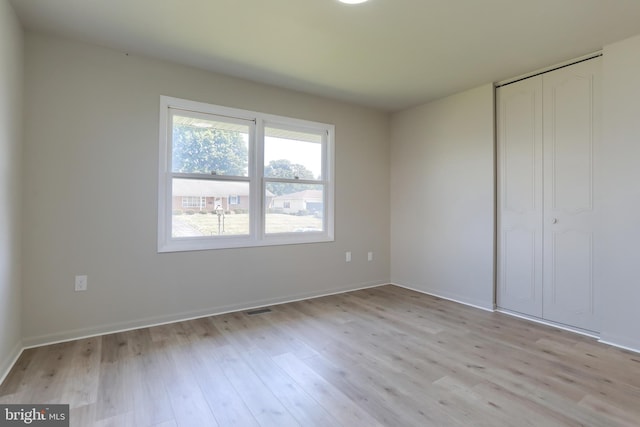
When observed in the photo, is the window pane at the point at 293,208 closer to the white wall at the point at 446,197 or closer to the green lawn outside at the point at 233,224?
the green lawn outside at the point at 233,224

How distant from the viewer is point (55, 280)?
8.55ft

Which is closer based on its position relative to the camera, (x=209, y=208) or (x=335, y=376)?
(x=335, y=376)

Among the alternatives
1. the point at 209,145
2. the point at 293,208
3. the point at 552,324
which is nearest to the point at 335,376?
the point at 293,208

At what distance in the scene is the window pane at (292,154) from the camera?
12.2ft

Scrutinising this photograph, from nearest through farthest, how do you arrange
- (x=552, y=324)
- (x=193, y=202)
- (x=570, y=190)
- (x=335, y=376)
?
(x=335, y=376)
(x=570, y=190)
(x=552, y=324)
(x=193, y=202)

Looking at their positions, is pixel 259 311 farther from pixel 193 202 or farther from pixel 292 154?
pixel 292 154

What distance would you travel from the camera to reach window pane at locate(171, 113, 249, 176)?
3152 mm

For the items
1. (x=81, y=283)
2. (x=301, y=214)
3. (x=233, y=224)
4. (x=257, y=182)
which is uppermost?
(x=257, y=182)

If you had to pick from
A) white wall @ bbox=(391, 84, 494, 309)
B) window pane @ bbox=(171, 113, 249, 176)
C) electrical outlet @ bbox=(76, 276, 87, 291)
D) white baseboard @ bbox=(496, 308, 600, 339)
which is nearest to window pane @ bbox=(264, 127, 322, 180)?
A: window pane @ bbox=(171, 113, 249, 176)

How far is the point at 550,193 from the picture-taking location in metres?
3.08

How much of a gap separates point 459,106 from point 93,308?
425cm

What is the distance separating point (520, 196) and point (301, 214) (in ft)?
7.82

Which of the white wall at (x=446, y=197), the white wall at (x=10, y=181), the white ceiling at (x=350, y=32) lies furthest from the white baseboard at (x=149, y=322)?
the white ceiling at (x=350, y=32)

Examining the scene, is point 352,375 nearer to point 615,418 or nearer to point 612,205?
point 615,418
